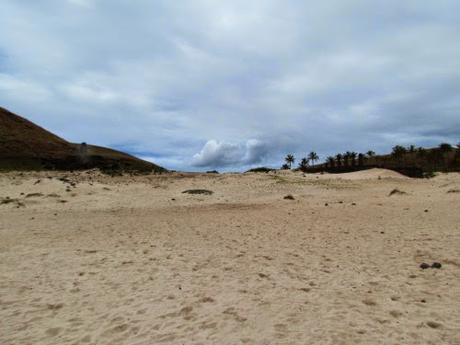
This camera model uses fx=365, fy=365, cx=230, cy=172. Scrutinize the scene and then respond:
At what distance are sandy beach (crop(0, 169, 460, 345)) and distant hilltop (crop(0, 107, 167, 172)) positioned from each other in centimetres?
2282

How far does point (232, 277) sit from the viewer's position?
25.6 feet

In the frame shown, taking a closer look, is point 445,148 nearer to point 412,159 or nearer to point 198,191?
point 412,159

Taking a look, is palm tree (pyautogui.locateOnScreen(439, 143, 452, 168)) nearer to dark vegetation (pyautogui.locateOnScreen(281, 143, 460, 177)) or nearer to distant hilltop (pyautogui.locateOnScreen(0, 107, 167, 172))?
dark vegetation (pyautogui.locateOnScreen(281, 143, 460, 177))

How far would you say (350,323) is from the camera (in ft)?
17.5

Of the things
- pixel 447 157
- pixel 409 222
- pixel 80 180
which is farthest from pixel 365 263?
pixel 447 157

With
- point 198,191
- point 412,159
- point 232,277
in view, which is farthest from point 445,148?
point 232,277

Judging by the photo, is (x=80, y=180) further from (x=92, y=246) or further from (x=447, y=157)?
(x=447, y=157)

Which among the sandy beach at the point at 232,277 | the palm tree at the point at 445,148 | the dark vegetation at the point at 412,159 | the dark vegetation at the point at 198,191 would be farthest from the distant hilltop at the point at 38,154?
the palm tree at the point at 445,148

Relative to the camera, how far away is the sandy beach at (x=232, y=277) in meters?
5.25

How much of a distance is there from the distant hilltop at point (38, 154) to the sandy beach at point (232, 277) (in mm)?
22818

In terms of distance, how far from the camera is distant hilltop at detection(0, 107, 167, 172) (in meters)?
38.9

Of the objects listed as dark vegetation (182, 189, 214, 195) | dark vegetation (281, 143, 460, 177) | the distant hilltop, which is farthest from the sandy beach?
dark vegetation (281, 143, 460, 177)

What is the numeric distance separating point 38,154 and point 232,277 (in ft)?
139

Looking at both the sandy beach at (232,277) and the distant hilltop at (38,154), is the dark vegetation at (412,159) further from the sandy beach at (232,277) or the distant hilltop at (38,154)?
the sandy beach at (232,277)
